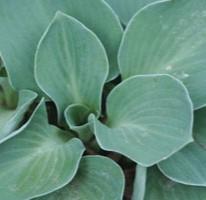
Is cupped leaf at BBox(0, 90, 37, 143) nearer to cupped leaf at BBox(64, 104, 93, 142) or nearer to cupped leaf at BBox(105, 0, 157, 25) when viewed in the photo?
cupped leaf at BBox(64, 104, 93, 142)

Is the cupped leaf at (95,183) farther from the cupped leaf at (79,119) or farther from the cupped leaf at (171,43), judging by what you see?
the cupped leaf at (171,43)

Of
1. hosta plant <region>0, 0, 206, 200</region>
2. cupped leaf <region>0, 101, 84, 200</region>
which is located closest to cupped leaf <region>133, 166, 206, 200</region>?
hosta plant <region>0, 0, 206, 200</region>

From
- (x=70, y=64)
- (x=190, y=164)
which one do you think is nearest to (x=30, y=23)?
(x=70, y=64)

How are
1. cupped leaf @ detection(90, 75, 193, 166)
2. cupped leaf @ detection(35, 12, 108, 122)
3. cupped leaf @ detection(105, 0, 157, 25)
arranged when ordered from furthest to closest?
1. cupped leaf @ detection(105, 0, 157, 25)
2. cupped leaf @ detection(35, 12, 108, 122)
3. cupped leaf @ detection(90, 75, 193, 166)

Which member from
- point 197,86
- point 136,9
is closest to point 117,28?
point 136,9

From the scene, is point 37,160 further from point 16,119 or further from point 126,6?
point 126,6

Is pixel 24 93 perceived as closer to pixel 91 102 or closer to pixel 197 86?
pixel 91 102

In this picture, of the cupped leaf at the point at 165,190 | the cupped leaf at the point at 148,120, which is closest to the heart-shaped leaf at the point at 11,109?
the cupped leaf at the point at 148,120
